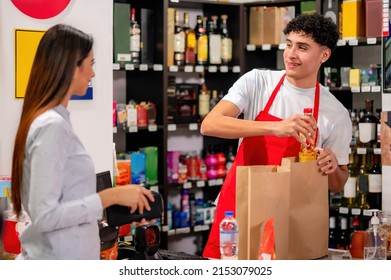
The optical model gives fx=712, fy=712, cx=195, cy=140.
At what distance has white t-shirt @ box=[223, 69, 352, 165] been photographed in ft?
9.65

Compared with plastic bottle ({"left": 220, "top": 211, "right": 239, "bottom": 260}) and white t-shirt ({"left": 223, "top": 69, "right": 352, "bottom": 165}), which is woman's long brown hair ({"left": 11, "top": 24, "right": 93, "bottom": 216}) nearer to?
plastic bottle ({"left": 220, "top": 211, "right": 239, "bottom": 260})

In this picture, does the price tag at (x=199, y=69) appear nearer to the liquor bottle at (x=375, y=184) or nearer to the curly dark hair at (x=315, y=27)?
the liquor bottle at (x=375, y=184)

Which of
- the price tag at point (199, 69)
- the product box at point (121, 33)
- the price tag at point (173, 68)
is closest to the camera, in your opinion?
the product box at point (121, 33)

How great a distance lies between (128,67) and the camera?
203 inches

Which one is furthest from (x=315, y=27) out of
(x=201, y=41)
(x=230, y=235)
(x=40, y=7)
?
(x=201, y=41)

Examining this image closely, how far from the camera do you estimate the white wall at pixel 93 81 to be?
9.32 feet

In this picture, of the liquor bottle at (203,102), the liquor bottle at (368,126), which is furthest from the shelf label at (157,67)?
the liquor bottle at (368,126)

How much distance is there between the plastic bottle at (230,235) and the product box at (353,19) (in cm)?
304

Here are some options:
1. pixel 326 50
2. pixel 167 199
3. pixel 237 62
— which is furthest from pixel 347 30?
pixel 326 50

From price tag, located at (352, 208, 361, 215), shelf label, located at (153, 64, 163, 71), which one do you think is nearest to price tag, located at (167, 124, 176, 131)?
shelf label, located at (153, 64, 163, 71)

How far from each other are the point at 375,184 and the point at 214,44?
5.66ft

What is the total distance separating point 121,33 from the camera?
15.9 ft

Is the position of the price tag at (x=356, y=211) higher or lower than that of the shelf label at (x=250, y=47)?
lower

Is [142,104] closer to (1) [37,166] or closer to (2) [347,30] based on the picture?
(2) [347,30]
